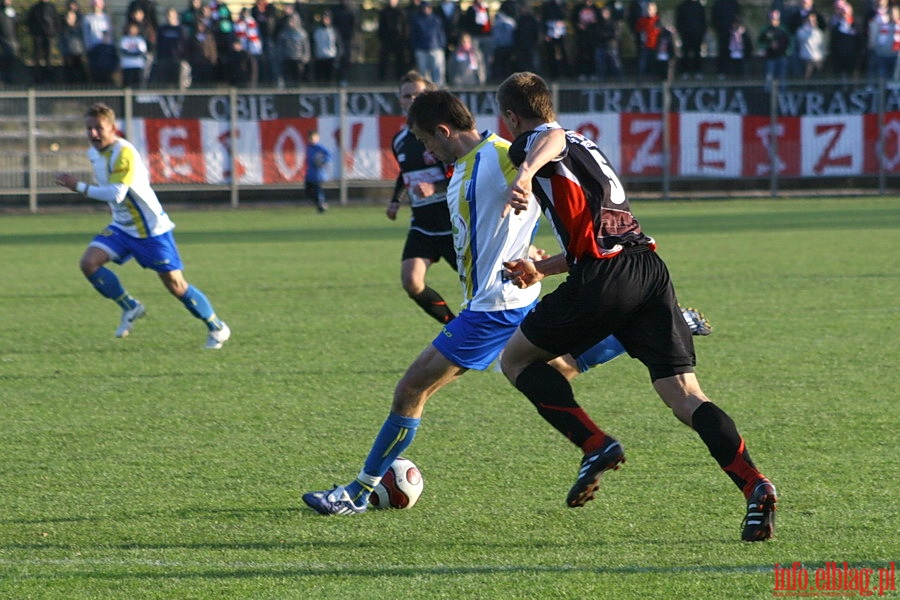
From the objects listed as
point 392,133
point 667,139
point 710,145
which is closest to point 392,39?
point 392,133

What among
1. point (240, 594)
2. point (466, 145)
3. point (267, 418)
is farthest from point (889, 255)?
point (240, 594)

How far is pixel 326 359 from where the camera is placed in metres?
9.62

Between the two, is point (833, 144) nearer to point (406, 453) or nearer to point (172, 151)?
point (172, 151)

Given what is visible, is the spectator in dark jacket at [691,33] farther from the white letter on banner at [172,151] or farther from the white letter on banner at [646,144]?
the white letter on banner at [172,151]

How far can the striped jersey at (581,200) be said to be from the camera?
5070mm

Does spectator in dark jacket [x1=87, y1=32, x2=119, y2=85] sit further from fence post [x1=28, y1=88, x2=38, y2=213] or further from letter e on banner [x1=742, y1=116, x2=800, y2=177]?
letter e on banner [x1=742, y1=116, x2=800, y2=177]

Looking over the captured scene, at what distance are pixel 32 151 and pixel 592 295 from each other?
70.4 ft

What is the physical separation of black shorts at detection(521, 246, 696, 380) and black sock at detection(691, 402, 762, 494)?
0.76 feet

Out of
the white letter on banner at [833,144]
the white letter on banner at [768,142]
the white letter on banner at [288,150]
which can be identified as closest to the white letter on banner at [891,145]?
the white letter on banner at [833,144]

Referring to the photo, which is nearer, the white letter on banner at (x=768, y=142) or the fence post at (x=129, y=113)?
the fence post at (x=129, y=113)

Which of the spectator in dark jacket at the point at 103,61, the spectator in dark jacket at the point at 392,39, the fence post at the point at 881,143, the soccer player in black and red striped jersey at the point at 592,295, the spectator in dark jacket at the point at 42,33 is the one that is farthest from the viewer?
the spectator in dark jacket at the point at 392,39

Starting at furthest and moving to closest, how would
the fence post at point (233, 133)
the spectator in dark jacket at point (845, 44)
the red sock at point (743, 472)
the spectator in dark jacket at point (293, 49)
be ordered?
1. the spectator in dark jacket at point (845, 44)
2. the spectator in dark jacket at point (293, 49)
3. the fence post at point (233, 133)
4. the red sock at point (743, 472)

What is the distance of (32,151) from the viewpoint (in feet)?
81.0

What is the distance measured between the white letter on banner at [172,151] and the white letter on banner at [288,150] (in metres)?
1.71
